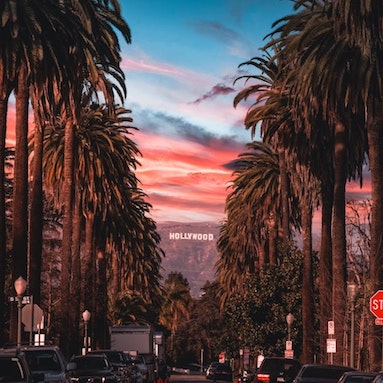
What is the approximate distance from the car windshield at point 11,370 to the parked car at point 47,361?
5.11m

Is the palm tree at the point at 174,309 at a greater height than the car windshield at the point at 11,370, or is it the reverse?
the palm tree at the point at 174,309

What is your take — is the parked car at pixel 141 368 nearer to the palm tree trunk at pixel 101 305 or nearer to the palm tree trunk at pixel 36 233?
the palm tree trunk at pixel 36 233

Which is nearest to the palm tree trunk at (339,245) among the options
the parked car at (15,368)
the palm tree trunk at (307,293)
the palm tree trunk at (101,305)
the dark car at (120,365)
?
the dark car at (120,365)

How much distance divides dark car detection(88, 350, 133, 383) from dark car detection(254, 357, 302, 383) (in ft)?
15.6

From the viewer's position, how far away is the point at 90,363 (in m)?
38.7

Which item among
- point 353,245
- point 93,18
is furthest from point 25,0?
point 353,245

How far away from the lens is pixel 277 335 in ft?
251

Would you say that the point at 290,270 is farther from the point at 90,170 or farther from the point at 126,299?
the point at 126,299

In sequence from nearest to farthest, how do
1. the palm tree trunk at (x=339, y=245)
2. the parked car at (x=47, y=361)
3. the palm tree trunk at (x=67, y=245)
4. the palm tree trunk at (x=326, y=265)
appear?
the parked car at (x=47, y=361), the palm tree trunk at (x=339, y=245), the palm tree trunk at (x=326, y=265), the palm tree trunk at (x=67, y=245)

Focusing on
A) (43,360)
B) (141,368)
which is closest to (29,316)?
(43,360)

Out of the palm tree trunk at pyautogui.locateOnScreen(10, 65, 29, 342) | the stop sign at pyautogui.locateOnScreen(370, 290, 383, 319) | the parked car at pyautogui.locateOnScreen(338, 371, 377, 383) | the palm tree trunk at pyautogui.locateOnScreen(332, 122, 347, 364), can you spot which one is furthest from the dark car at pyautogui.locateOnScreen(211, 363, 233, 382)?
the parked car at pyautogui.locateOnScreen(338, 371, 377, 383)

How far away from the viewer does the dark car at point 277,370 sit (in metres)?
40.0

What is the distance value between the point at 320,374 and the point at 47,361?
26.2 ft

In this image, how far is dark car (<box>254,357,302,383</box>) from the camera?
3996 centimetres
